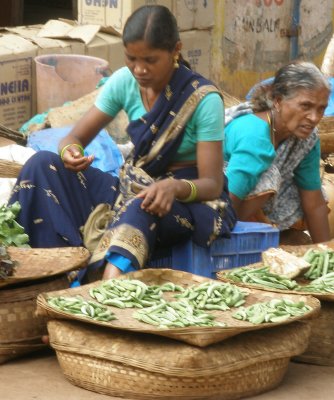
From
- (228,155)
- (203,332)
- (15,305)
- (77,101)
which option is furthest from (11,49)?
(203,332)

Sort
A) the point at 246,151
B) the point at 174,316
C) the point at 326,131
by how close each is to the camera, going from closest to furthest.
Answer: the point at 174,316
the point at 246,151
the point at 326,131

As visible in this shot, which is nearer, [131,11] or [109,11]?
[131,11]

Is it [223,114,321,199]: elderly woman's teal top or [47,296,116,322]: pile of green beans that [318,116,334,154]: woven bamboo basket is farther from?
[47,296,116,322]: pile of green beans

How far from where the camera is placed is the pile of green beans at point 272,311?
4199 millimetres

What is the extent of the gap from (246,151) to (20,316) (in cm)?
161

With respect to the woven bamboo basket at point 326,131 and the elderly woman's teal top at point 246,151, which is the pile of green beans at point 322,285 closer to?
the elderly woman's teal top at point 246,151

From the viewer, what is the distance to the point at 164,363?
12.9ft

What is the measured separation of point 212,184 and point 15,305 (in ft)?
3.56

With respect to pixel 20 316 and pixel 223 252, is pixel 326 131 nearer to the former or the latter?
pixel 223 252

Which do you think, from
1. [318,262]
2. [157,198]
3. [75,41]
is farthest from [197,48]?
[157,198]

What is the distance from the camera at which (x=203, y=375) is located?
156 inches

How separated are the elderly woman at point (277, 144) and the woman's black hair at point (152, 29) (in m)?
0.83

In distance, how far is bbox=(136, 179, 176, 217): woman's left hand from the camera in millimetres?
4715

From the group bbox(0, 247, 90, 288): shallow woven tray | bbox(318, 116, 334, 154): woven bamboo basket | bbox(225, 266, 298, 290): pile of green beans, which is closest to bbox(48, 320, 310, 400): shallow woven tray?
bbox(0, 247, 90, 288): shallow woven tray
